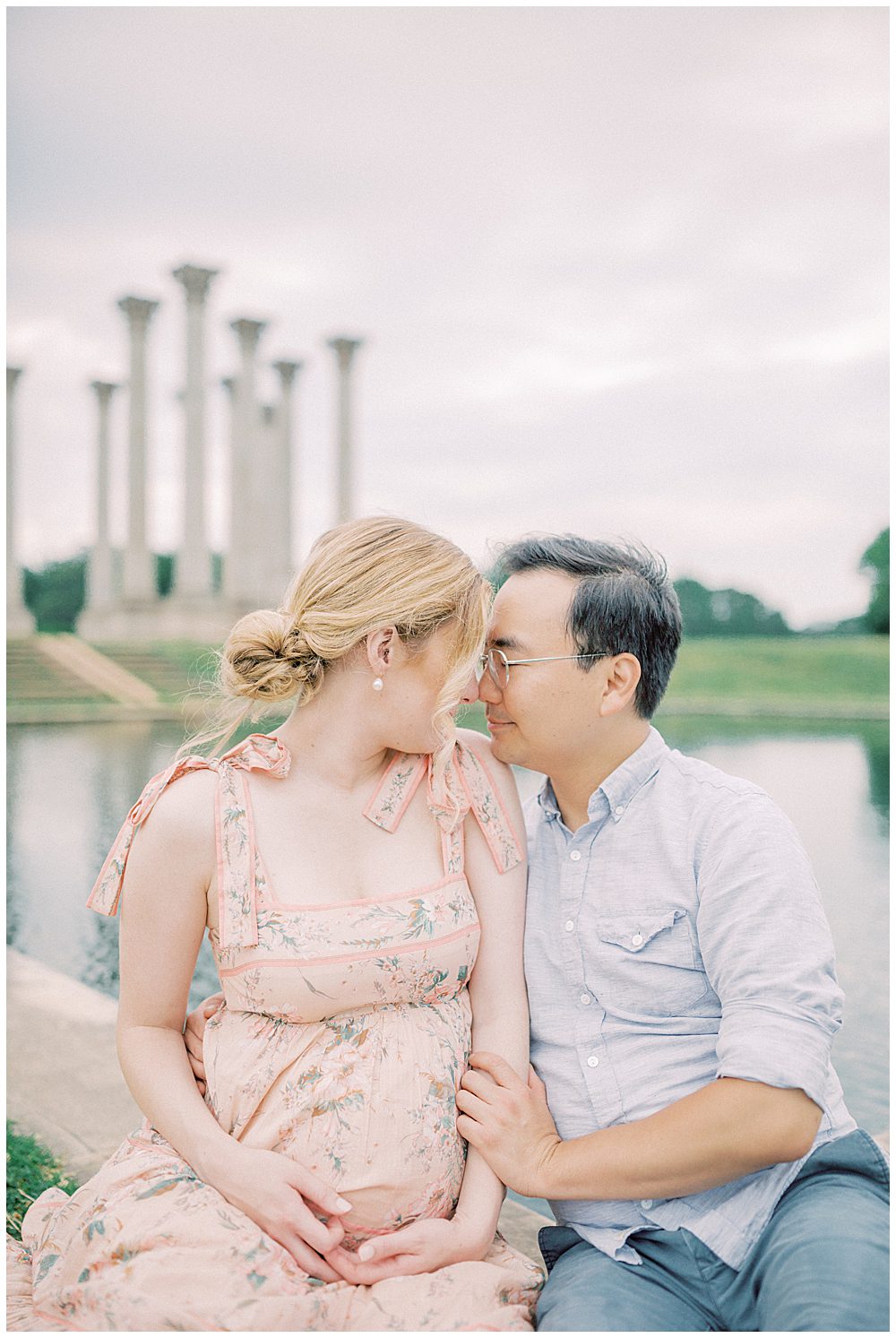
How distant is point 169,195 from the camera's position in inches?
1410

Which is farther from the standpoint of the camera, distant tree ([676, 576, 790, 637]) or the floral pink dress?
distant tree ([676, 576, 790, 637])

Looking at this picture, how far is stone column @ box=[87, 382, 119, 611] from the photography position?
135 ft

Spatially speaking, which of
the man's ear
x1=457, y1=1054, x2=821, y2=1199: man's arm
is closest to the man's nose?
the man's ear

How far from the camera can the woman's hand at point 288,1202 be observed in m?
2.02

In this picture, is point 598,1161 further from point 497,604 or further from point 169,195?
point 169,195

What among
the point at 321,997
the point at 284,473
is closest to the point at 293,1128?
the point at 321,997

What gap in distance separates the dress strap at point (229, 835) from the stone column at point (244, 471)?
106 ft

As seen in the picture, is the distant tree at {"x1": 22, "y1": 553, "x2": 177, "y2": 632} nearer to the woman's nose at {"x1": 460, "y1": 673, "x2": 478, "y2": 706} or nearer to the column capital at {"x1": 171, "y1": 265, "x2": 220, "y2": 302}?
the column capital at {"x1": 171, "y1": 265, "x2": 220, "y2": 302}

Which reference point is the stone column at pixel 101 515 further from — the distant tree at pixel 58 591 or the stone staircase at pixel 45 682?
the stone staircase at pixel 45 682

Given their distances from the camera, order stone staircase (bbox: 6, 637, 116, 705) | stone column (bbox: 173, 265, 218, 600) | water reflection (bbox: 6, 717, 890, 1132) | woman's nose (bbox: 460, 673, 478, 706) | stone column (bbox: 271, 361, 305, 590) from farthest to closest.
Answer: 1. stone column (bbox: 271, 361, 305, 590)
2. stone column (bbox: 173, 265, 218, 600)
3. stone staircase (bbox: 6, 637, 116, 705)
4. water reflection (bbox: 6, 717, 890, 1132)
5. woman's nose (bbox: 460, 673, 478, 706)

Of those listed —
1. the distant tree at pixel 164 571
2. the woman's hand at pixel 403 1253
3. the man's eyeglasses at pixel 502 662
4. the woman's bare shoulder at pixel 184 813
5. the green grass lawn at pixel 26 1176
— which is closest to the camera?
the woman's hand at pixel 403 1253

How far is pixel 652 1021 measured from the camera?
231 centimetres

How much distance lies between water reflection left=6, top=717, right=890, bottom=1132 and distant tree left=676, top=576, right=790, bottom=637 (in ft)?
49.7

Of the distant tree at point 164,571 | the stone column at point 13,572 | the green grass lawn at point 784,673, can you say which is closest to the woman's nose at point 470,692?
the green grass lawn at point 784,673
